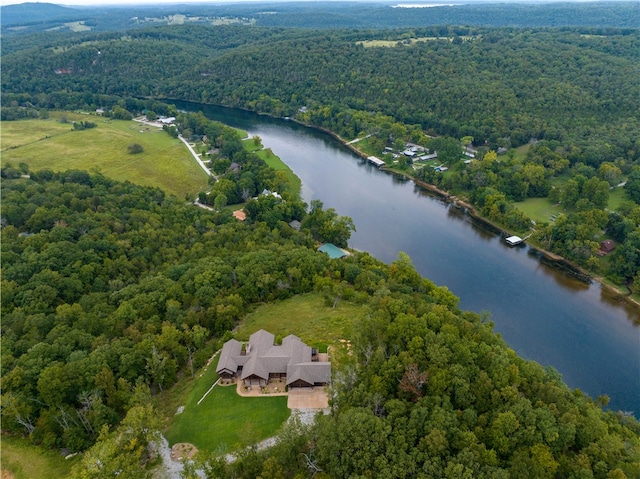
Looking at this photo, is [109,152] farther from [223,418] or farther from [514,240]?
[514,240]

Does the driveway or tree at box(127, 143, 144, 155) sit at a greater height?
tree at box(127, 143, 144, 155)

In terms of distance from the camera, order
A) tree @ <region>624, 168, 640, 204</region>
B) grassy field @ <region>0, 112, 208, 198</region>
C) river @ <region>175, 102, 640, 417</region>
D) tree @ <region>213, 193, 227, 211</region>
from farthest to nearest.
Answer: grassy field @ <region>0, 112, 208, 198</region> → tree @ <region>213, 193, 227, 211</region> → tree @ <region>624, 168, 640, 204</region> → river @ <region>175, 102, 640, 417</region>

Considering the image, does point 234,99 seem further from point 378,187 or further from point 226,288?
point 226,288

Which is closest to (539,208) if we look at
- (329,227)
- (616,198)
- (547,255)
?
(616,198)

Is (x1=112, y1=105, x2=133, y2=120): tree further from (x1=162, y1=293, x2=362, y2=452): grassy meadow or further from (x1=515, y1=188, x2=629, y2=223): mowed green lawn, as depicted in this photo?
(x1=515, y1=188, x2=629, y2=223): mowed green lawn

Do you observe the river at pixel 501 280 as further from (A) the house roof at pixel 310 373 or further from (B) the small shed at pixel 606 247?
(A) the house roof at pixel 310 373

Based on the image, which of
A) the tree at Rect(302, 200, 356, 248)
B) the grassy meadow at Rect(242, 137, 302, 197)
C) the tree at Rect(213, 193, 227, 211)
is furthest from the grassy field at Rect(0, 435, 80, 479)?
the grassy meadow at Rect(242, 137, 302, 197)
